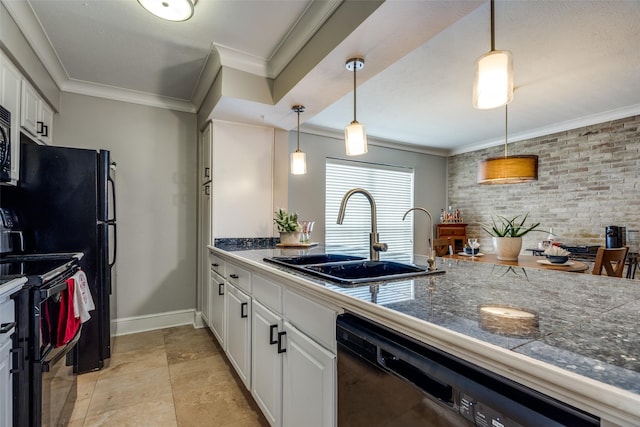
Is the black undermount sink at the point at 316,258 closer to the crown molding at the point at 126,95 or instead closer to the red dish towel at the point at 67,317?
the red dish towel at the point at 67,317

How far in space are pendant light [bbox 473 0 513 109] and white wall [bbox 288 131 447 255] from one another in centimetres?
293

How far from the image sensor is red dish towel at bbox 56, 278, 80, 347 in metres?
1.54

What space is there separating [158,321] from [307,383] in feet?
8.61

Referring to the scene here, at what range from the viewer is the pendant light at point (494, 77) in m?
1.27

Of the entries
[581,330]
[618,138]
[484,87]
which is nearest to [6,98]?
[484,87]

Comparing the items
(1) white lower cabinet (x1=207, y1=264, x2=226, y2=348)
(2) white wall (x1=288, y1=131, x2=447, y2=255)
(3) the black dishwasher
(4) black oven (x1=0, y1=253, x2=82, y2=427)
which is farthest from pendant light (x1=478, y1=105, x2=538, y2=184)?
(4) black oven (x1=0, y1=253, x2=82, y2=427)

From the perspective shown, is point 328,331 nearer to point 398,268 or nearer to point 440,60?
point 398,268

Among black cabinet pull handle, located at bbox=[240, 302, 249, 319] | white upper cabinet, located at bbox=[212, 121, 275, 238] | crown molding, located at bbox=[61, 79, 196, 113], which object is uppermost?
crown molding, located at bbox=[61, 79, 196, 113]

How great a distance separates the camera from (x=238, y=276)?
2.06 metres

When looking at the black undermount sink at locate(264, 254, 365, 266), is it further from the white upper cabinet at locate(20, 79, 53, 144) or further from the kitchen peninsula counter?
the white upper cabinet at locate(20, 79, 53, 144)

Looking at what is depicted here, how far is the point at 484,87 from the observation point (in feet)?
4.30

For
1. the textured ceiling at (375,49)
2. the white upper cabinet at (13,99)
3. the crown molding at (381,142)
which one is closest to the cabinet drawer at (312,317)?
the textured ceiling at (375,49)

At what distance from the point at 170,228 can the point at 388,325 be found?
10.1 ft

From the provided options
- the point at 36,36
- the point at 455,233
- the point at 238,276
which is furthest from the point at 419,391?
the point at 455,233
